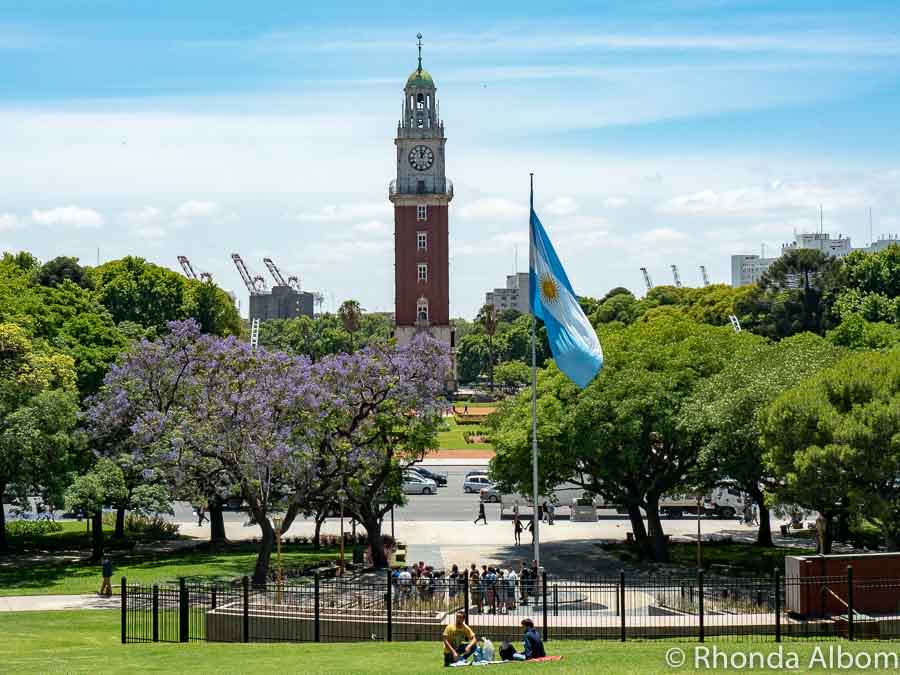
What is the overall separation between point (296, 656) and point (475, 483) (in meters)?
42.0

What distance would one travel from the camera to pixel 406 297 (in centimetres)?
12419

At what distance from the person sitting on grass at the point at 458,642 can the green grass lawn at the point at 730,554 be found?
1842 cm

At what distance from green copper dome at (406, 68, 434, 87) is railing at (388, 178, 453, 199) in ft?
30.4

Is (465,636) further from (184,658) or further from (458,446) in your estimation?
(458,446)

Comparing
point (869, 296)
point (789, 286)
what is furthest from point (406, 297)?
point (869, 296)

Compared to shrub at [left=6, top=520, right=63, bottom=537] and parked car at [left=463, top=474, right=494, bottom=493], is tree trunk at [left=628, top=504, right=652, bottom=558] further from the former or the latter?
shrub at [left=6, top=520, right=63, bottom=537]

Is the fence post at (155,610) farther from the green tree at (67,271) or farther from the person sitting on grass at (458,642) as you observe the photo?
the green tree at (67,271)

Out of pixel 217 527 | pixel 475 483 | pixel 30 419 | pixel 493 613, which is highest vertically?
pixel 30 419

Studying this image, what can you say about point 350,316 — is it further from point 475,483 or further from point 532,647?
point 532,647

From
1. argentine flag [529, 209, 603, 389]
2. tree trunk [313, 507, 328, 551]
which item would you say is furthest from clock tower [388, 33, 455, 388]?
argentine flag [529, 209, 603, 389]

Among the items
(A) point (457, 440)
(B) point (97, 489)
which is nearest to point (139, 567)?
(B) point (97, 489)

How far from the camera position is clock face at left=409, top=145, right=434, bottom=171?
406 ft

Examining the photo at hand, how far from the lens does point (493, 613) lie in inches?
1086

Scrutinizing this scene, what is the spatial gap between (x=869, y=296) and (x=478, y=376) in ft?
264
